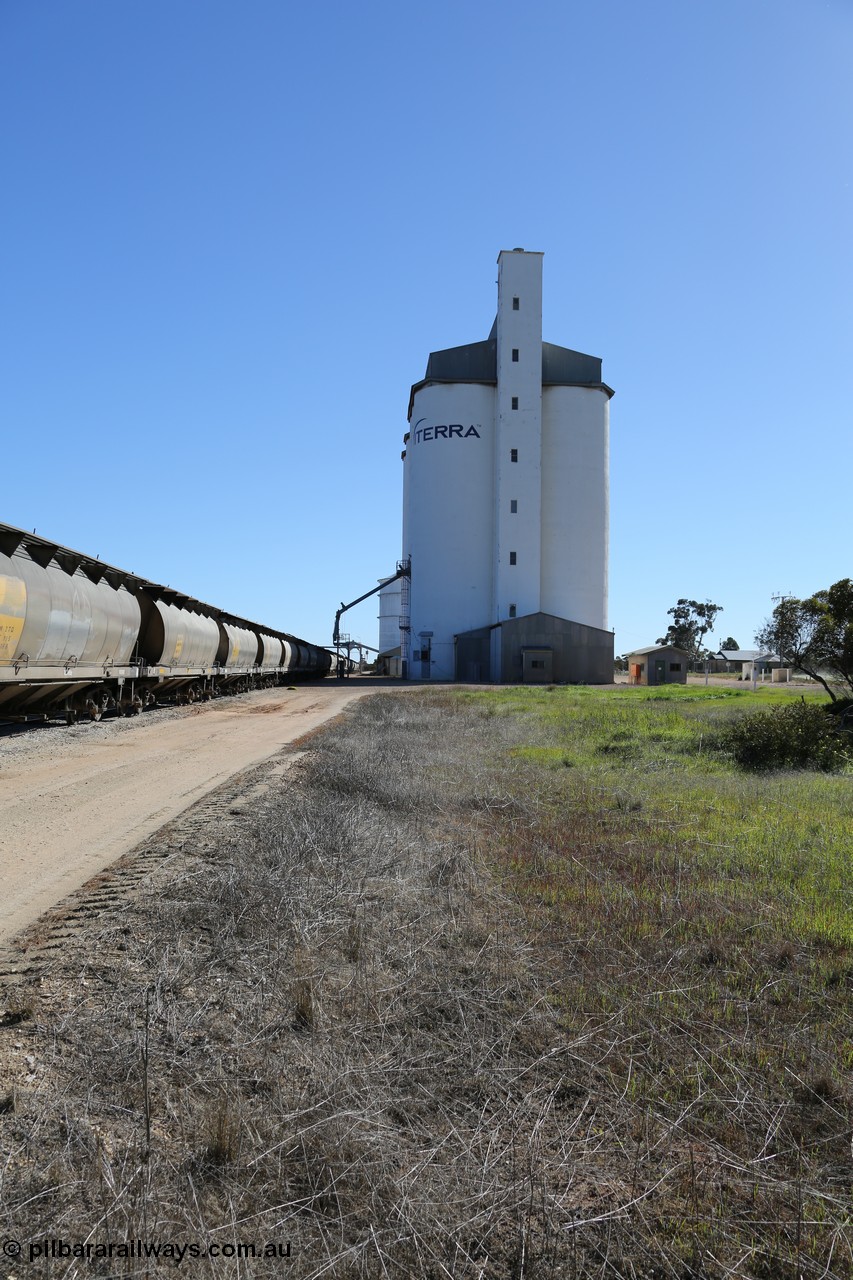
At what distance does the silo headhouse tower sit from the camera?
65.3 meters

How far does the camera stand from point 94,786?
11.8m

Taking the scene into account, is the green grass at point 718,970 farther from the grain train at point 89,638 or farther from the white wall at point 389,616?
the white wall at point 389,616

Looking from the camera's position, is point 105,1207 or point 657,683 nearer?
point 105,1207

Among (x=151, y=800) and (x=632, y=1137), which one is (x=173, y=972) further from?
(x=151, y=800)

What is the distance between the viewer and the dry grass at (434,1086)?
2.76m

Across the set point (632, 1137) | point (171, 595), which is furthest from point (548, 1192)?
point (171, 595)

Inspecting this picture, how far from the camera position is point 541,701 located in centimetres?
3409

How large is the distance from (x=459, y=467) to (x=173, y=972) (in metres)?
64.9

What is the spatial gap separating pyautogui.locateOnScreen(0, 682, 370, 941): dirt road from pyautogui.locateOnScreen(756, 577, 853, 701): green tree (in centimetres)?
1231

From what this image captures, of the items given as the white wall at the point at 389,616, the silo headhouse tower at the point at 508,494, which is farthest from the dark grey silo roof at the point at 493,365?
the white wall at the point at 389,616

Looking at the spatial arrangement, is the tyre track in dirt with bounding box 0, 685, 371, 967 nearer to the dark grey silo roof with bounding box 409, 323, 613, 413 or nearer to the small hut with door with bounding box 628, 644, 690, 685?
the small hut with door with bounding box 628, 644, 690, 685

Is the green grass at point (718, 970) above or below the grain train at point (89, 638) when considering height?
below

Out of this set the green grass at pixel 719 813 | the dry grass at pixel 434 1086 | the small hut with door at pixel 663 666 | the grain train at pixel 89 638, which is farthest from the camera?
the small hut with door at pixel 663 666

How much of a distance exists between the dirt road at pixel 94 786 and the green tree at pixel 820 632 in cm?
1231
